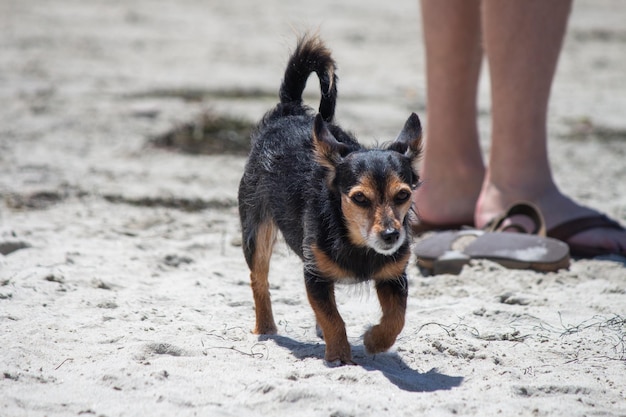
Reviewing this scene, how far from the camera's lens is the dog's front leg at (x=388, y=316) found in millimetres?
3812

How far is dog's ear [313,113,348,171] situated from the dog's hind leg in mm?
621

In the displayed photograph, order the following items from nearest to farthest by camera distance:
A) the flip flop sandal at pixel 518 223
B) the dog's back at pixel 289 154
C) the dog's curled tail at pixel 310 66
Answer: the dog's back at pixel 289 154 → the dog's curled tail at pixel 310 66 → the flip flop sandal at pixel 518 223

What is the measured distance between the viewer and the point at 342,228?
12.5 feet

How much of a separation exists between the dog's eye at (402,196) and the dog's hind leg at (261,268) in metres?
0.88

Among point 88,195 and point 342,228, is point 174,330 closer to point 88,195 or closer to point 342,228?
point 342,228

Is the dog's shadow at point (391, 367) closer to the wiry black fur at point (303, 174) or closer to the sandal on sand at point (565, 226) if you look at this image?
the wiry black fur at point (303, 174)

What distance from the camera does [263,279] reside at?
14.0ft

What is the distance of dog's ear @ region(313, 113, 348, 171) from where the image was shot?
12.6 feet

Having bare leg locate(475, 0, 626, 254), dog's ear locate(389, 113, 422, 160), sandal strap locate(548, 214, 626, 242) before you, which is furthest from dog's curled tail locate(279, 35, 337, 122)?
sandal strap locate(548, 214, 626, 242)

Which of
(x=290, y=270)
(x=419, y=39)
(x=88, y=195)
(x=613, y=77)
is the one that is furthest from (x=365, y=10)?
(x=290, y=270)

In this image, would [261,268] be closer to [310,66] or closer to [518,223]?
[310,66]

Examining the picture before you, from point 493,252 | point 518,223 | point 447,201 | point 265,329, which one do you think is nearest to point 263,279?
point 265,329

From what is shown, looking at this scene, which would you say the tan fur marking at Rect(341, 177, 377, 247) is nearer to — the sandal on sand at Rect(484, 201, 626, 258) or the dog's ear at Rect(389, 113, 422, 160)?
the dog's ear at Rect(389, 113, 422, 160)

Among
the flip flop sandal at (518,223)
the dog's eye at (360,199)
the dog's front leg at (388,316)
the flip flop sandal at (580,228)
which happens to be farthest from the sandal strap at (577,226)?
the dog's eye at (360,199)
